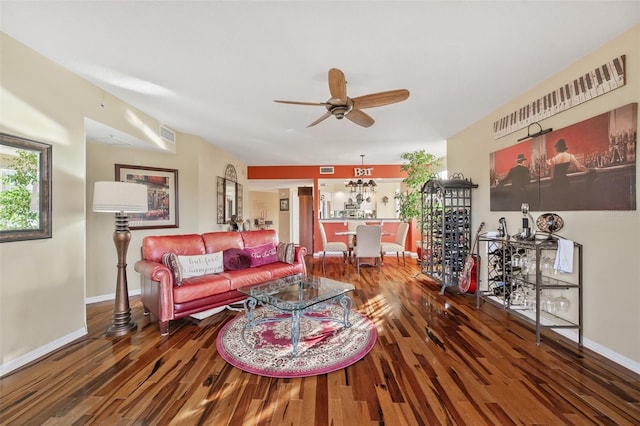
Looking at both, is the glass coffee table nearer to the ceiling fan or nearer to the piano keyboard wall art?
the ceiling fan

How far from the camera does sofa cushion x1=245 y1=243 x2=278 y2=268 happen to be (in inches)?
144

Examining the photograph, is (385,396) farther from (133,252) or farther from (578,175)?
(133,252)

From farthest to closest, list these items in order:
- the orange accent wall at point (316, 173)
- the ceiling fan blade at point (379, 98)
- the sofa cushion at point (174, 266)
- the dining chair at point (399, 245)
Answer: the orange accent wall at point (316, 173) < the dining chair at point (399, 245) < the sofa cushion at point (174, 266) < the ceiling fan blade at point (379, 98)

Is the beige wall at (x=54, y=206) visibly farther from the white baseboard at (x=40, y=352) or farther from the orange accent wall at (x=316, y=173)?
the orange accent wall at (x=316, y=173)

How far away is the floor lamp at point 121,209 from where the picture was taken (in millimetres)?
2473

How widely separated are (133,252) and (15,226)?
1989mm

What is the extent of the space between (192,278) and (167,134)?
7.95ft

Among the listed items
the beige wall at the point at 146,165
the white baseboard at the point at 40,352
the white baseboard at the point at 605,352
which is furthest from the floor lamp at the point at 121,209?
the white baseboard at the point at 605,352

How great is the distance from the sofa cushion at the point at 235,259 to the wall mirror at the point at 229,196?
1.98 meters

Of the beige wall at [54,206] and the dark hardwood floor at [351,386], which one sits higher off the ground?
the beige wall at [54,206]

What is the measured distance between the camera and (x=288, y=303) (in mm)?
2311

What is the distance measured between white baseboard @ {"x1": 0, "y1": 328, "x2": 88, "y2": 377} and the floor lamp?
0.25 meters

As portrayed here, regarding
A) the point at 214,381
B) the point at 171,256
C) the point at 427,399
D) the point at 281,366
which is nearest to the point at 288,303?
the point at 281,366

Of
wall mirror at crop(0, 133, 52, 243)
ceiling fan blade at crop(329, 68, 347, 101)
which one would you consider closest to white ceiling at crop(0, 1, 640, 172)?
ceiling fan blade at crop(329, 68, 347, 101)
